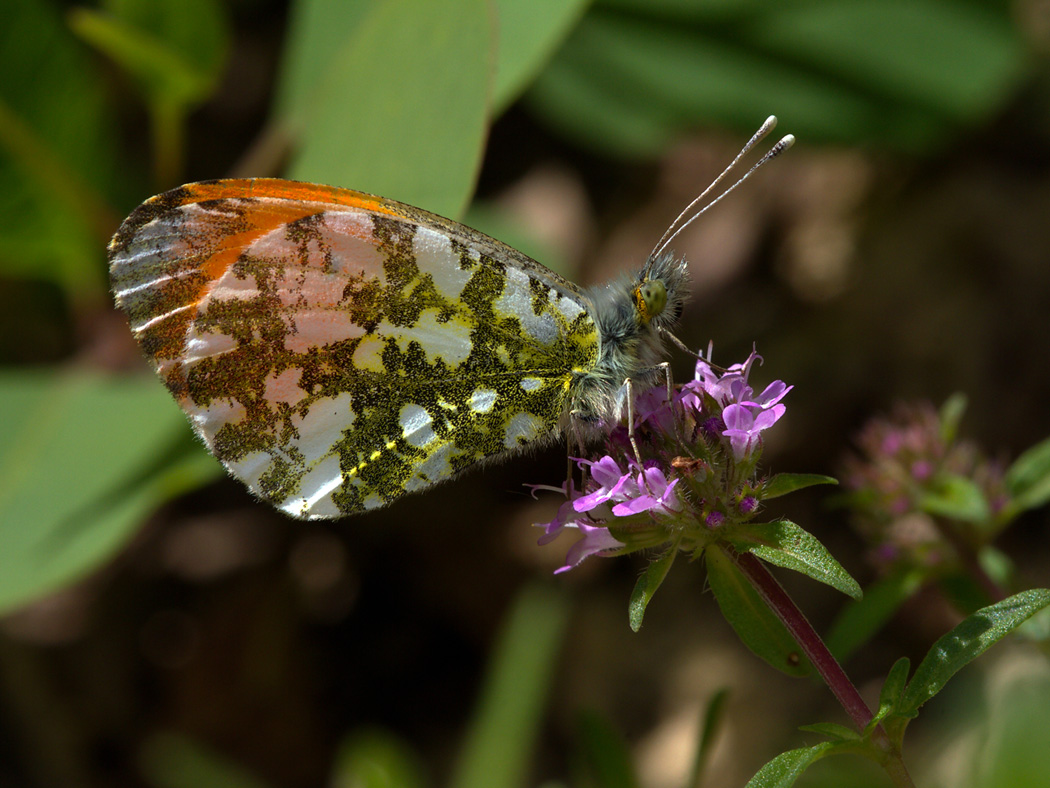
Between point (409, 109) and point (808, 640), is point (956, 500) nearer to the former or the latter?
point (808, 640)

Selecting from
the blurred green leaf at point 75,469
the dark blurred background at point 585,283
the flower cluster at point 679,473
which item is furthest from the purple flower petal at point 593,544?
the dark blurred background at point 585,283

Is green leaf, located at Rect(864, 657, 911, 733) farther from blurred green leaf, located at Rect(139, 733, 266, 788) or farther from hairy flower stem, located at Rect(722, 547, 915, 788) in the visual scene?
blurred green leaf, located at Rect(139, 733, 266, 788)

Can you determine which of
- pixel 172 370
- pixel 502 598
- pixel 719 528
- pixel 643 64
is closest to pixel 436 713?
pixel 502 598

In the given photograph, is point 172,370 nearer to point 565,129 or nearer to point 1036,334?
point 565,129

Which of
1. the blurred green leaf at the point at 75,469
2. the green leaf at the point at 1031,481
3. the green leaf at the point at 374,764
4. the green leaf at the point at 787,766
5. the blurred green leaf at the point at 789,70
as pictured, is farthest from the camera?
the blurred green leaf at the point at 789,70

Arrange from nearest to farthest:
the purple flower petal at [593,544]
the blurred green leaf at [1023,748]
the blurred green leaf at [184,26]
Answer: the blurred green leaf at [1023,748] < the purple flower petal at [593,544] < the blurred green leaf at [184,26]

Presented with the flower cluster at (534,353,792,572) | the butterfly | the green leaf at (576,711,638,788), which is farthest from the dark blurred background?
the flower cluster at (534,353,792,572)

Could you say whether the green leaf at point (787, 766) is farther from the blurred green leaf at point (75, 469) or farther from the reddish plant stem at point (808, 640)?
the blurred green leaf at point (75, 469)
